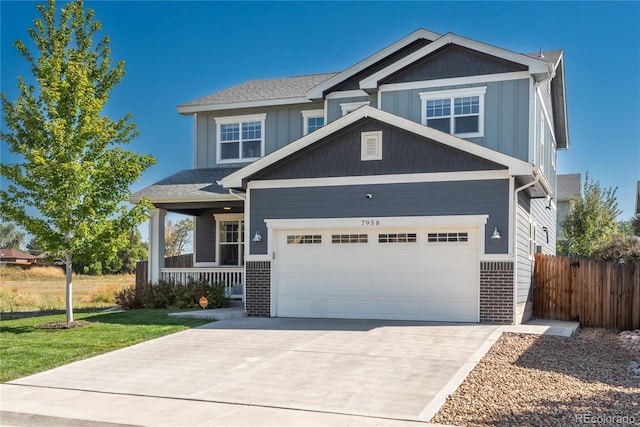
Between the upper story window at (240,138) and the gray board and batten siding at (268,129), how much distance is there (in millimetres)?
166

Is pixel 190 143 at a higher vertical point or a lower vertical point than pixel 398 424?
higher

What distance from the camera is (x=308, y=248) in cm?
1571

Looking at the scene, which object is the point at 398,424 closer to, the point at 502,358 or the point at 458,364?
the point at 458,364

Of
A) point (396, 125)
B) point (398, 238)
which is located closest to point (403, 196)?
point (398, 238)

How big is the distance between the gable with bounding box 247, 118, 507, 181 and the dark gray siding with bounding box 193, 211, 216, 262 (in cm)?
625

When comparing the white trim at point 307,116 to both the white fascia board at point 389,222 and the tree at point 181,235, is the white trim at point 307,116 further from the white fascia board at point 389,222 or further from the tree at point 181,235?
the tree at point 181,235

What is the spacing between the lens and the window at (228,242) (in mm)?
21422

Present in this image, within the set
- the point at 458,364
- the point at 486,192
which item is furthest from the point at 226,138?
the point at 458,364

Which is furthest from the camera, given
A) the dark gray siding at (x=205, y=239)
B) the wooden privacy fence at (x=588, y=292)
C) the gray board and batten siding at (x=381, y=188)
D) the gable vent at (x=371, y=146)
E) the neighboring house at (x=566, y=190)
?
the neighboring house at (x=566, y=190)

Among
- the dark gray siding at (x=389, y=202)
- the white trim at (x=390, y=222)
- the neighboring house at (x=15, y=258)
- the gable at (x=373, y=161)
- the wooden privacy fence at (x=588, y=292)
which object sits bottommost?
the neighboring house at (x=15, y=258)

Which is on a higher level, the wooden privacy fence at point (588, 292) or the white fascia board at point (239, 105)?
the white fascia board at point (239, 105)

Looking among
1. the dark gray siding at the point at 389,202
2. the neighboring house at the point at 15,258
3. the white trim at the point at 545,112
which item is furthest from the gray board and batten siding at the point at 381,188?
the neighboring house at the point at 15,258

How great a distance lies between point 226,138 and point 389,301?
8.99 m

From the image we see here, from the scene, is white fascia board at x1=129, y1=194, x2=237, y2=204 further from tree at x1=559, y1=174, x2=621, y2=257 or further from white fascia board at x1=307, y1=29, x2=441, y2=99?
tree at x1=559, y1=174, x2=621, y2=257
